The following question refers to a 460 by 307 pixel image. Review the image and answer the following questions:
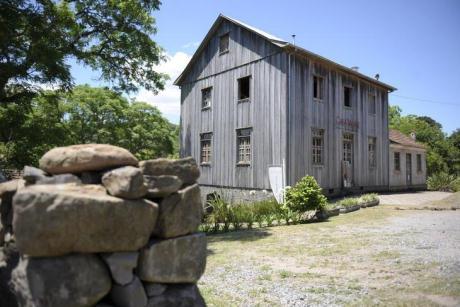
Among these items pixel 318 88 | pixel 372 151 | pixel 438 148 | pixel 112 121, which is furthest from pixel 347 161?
pixel 438 148

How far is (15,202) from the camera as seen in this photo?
2.87 meters

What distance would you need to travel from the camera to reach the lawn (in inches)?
192

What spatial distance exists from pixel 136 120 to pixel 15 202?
112ft

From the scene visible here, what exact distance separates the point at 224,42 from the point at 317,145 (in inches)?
283

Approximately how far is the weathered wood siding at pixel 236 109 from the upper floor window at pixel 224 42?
25 centimetres

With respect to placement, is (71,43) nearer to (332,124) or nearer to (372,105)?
(332,124)

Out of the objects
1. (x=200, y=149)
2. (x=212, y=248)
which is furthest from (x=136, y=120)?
(x=212, y=248)

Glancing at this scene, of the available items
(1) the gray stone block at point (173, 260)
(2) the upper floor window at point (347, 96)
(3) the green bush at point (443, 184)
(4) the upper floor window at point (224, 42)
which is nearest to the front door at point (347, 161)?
(2) the upper floor window at point (347, 96)

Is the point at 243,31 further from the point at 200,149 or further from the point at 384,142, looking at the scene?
the point at 384,142

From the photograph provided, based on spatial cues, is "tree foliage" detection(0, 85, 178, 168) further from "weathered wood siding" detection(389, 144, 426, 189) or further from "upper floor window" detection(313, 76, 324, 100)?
"weathered wood siding" detection(389, 144, 426, 189)

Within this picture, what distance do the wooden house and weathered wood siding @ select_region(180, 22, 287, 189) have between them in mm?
46

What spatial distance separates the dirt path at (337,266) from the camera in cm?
486

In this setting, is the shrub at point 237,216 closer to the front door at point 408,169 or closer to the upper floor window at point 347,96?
the upper floor window at point 347,96

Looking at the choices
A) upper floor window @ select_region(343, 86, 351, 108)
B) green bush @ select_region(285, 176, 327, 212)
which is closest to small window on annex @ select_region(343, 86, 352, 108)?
upper floor window @ select_region(343, 86, 351, 108)
